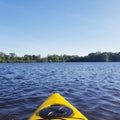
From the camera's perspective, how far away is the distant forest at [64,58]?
143 metres

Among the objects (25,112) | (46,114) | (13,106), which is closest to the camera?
(46,114)

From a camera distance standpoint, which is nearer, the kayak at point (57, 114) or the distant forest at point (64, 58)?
the kayak at point (57, 114)

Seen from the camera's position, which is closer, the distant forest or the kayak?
the kayak

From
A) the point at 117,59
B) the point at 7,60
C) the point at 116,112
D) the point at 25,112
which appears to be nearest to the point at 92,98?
the point at 116,112

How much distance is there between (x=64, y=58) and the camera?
522 ft

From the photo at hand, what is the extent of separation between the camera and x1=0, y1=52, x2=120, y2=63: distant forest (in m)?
143

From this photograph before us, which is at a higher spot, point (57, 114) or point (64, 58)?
point (64, 58)

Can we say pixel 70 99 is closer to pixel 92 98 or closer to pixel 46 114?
pixel 92 98

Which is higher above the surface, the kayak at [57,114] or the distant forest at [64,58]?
the distant forest at [64,58]

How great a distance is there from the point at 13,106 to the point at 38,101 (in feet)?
5.12

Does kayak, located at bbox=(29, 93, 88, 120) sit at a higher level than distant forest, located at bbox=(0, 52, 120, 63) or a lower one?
lower

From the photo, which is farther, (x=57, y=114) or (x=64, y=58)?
(x=64, y=58)

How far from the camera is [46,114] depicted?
5898 millimetres

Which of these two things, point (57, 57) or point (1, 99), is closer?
point (1, 99)
